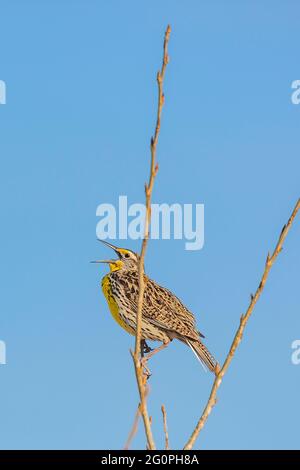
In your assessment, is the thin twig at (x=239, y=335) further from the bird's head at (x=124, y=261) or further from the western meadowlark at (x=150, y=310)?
the bird's head at (x=124, y=261)

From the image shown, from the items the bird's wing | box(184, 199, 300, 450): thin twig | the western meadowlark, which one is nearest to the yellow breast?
the western meadowlark

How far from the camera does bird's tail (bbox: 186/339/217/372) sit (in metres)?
6.48

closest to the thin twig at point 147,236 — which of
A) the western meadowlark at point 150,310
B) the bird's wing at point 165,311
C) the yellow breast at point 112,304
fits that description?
the western meadowlark at point 150,310

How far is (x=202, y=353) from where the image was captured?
656 cm

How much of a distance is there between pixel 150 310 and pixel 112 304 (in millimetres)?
336

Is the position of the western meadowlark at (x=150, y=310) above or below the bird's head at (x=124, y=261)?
below

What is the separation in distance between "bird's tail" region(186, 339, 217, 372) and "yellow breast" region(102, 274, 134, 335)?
→ 531mm

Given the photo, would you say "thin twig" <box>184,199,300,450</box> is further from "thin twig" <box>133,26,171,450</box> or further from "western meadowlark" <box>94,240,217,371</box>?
"western meadowlark" <box>94,240,217,371</box>

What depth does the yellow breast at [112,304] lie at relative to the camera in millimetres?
6629

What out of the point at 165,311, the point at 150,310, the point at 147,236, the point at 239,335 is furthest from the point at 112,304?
the point at 147,236
